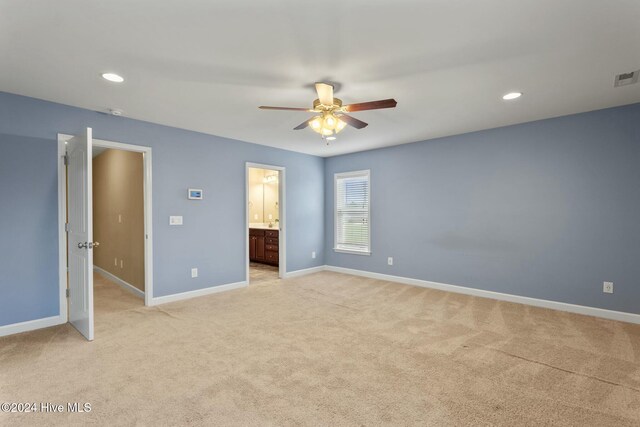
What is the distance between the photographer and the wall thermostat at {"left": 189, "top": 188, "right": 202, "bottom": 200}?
4.52m

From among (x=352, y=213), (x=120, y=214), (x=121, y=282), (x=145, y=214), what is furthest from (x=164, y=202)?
(x=352, y=213)

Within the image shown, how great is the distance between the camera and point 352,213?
624 centimetres

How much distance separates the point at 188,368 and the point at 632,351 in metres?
3.90

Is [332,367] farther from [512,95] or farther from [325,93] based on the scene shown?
[512,95]

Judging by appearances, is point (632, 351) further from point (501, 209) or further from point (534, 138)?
point (534, 138)

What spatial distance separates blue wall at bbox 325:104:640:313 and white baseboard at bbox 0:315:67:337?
465 centimetres

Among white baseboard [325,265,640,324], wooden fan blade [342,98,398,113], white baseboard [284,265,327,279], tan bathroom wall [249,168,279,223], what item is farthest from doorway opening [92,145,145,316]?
white baseboard [325,265,640,324]

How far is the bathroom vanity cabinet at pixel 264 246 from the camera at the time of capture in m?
6.90

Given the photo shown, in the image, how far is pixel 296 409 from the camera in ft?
6.49

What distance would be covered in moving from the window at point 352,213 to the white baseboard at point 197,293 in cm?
223

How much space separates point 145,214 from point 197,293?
1.37 metres

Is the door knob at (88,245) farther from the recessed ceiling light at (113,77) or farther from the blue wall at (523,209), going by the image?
the blue wall at (523,209)

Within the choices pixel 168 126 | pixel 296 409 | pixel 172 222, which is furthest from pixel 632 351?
pixel 168 126

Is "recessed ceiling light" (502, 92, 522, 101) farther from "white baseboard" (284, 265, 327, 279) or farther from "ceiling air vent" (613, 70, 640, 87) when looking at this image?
"white baseboard" (284, 265, 327, 279)
